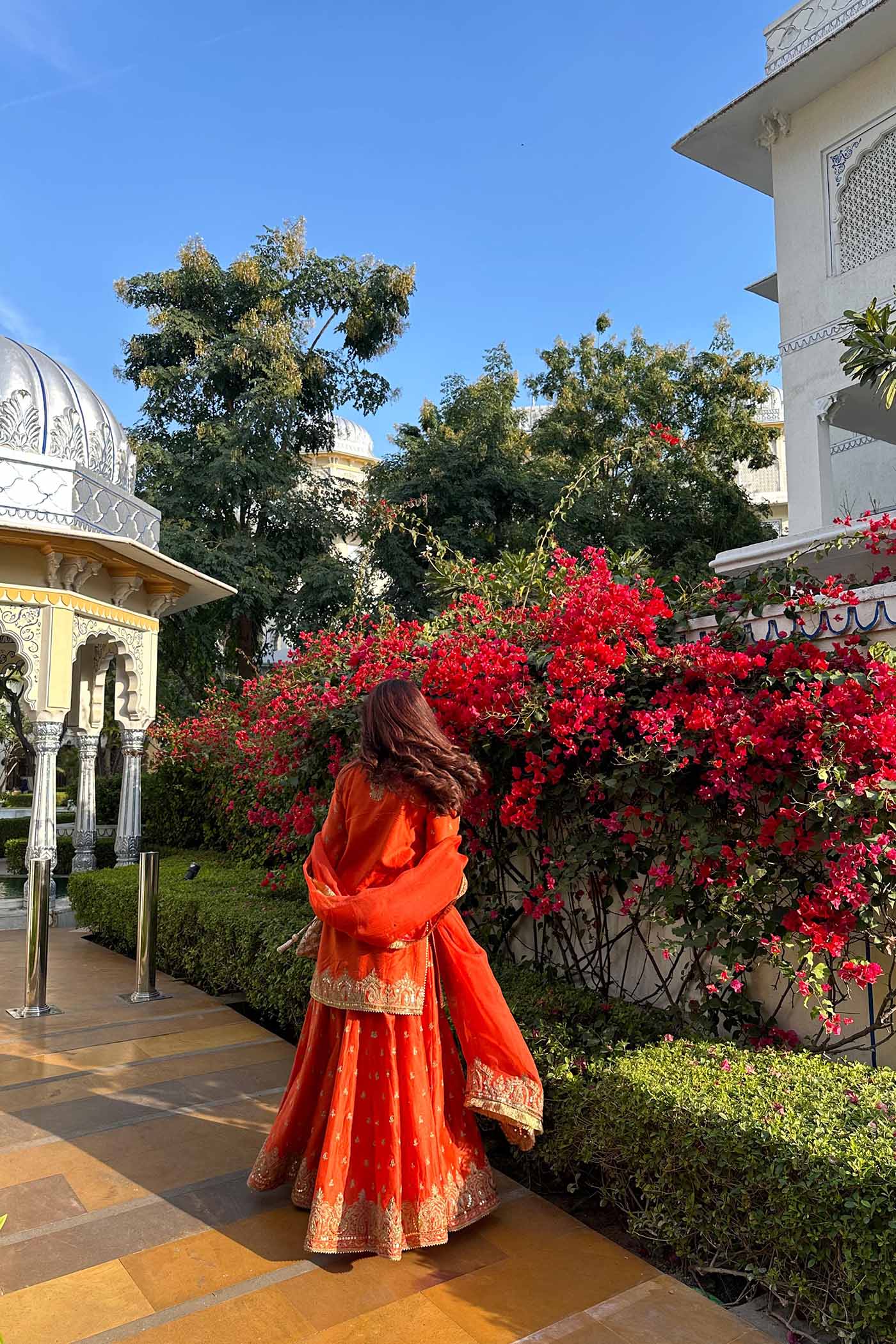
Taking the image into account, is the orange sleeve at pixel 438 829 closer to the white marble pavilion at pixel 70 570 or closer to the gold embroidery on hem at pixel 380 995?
the gold embroidery on hem at pixel 380 995

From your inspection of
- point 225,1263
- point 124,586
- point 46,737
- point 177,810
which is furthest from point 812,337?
point 225,1263

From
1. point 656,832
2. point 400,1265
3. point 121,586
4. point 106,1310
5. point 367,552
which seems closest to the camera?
point 106,1310

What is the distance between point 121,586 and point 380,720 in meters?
6.79

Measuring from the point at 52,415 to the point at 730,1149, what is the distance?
8.11 metres

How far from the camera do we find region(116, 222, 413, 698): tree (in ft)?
50.5

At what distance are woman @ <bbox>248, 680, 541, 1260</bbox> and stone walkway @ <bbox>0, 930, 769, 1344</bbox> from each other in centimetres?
14

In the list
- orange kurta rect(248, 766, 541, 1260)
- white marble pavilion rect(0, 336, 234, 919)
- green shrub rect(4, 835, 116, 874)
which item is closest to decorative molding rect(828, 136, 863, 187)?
white marble pavilion rect(0, 336, 234, 919)

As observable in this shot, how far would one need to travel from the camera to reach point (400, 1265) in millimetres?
2605

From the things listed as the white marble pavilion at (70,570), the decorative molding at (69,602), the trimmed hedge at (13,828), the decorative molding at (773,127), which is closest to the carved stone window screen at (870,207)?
the decorative molding at (773,127)

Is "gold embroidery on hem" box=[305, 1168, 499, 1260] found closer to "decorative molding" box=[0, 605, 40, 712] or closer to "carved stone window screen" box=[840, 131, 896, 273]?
"decorative molding" box=[0, 605, 40, 712]

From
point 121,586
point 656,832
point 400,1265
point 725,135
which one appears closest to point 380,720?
point 656,832

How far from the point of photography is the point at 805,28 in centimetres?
904

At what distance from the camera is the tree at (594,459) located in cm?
1465

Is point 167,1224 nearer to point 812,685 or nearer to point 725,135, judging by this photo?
point 812,685
